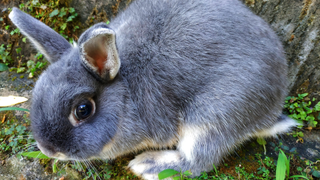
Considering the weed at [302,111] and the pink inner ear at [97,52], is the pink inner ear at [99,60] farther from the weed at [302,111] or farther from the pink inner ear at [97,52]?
the weed at [302,111]

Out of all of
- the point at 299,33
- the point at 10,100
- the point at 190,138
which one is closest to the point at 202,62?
the point at 190,138

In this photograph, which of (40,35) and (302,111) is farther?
(302,111)

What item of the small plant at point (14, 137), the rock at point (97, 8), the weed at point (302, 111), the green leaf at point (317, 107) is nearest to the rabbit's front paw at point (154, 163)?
the small plant at point (14, 137)

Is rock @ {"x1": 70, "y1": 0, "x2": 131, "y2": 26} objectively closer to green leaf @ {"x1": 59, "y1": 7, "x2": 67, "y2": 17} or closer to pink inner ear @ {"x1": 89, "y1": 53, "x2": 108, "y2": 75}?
green leaf @ {"x1": 59, "y1": 7, "x2": 67, "y2": 17}

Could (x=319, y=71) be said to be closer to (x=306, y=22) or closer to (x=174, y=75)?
(x=306, y=22)

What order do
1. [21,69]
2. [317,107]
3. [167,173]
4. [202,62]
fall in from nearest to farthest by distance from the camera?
[202,62]
[167,173]
[317,107]
[21,69]

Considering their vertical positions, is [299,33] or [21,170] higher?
[299,33]

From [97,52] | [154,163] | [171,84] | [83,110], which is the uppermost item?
[97,52]

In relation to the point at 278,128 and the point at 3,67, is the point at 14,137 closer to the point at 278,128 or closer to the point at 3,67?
the point at 3,67
